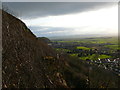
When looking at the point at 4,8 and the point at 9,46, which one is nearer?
the point at 9,46

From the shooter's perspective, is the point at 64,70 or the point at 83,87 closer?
the point at 83,87

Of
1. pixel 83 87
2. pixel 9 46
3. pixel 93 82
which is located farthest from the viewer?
pixel 93 82

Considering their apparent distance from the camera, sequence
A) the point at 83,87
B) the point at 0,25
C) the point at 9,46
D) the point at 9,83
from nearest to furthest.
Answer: the point at 9,83 < the point at 9,46 < the point at 0,25 < the point at 83,87

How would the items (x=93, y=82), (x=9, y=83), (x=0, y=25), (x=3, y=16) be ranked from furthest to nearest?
(x=93, y=82) < (x=3, y=16) < (x=0, y=25) < (x=9, y=83)

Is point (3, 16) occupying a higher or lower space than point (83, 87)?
higher

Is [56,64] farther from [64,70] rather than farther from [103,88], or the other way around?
[103,88]

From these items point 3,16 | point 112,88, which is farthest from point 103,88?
point 3,16

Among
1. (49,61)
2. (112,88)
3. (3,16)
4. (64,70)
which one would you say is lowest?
(112,88)

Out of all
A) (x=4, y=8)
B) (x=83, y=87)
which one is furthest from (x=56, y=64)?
(x=4, y=8)

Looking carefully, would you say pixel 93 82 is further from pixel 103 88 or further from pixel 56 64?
pixel 56 64
